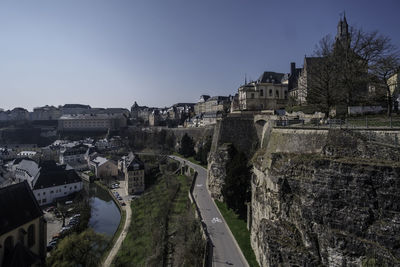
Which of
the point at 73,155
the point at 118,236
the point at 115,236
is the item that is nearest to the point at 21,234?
the point at 115,236

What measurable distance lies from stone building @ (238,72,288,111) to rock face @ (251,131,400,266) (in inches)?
916

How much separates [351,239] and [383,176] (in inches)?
126

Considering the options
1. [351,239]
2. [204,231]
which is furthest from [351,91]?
[204,231]

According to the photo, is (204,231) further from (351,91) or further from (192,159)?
(192,159)

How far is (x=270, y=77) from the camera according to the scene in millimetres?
39688

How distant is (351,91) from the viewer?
1928cm

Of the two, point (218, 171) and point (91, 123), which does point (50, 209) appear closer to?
point (218, 171)

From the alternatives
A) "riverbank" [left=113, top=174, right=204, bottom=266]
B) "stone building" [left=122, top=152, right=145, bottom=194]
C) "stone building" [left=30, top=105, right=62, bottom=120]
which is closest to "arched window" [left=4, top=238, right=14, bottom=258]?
"riverbank" [left=113, top=174, right=204, bottom=266]

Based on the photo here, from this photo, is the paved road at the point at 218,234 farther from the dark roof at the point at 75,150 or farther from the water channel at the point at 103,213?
the dark roof at the point at 75,150

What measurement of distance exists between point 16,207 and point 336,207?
2315 cm

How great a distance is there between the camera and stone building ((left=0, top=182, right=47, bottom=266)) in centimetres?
1655

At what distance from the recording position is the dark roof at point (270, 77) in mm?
38406

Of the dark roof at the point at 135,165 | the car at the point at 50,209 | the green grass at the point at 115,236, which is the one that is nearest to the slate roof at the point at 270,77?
the dark roof at the point at 135,165

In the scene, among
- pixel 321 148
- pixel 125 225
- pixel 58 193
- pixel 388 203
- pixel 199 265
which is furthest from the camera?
pixel 58 193
